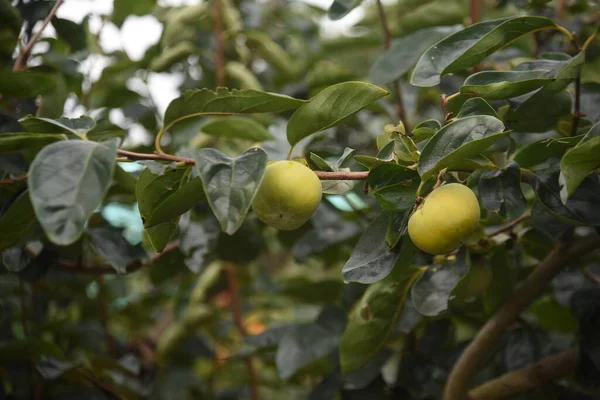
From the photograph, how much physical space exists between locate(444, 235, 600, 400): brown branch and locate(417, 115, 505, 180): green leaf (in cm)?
28

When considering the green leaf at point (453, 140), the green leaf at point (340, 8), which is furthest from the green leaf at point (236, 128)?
the green leaf at point (453, 140)

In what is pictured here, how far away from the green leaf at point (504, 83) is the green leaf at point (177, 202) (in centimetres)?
28

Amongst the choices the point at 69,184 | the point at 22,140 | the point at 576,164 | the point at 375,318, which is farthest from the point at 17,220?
the point at 576,164

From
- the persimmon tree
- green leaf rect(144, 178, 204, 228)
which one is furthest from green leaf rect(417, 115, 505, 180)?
green leaf rect(144, 178, 204, 228)

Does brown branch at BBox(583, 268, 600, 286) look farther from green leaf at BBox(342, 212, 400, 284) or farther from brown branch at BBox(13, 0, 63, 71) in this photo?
brown branch at BBox(13, 0, 63, 71)

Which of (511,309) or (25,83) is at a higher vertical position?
(25,83)

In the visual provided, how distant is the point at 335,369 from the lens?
41.6 inches

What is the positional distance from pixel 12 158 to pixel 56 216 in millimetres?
335

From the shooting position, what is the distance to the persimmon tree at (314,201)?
583mm

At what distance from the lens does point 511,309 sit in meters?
0.80

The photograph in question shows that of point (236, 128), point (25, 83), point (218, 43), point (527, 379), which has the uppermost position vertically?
point (25, 83)

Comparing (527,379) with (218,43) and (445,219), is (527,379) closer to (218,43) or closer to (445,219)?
(445,219)

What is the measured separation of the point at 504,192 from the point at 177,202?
0.34 metres

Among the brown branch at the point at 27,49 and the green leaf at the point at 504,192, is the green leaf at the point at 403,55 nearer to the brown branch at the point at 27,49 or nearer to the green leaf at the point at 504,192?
the green leaf at the point at 504,192
